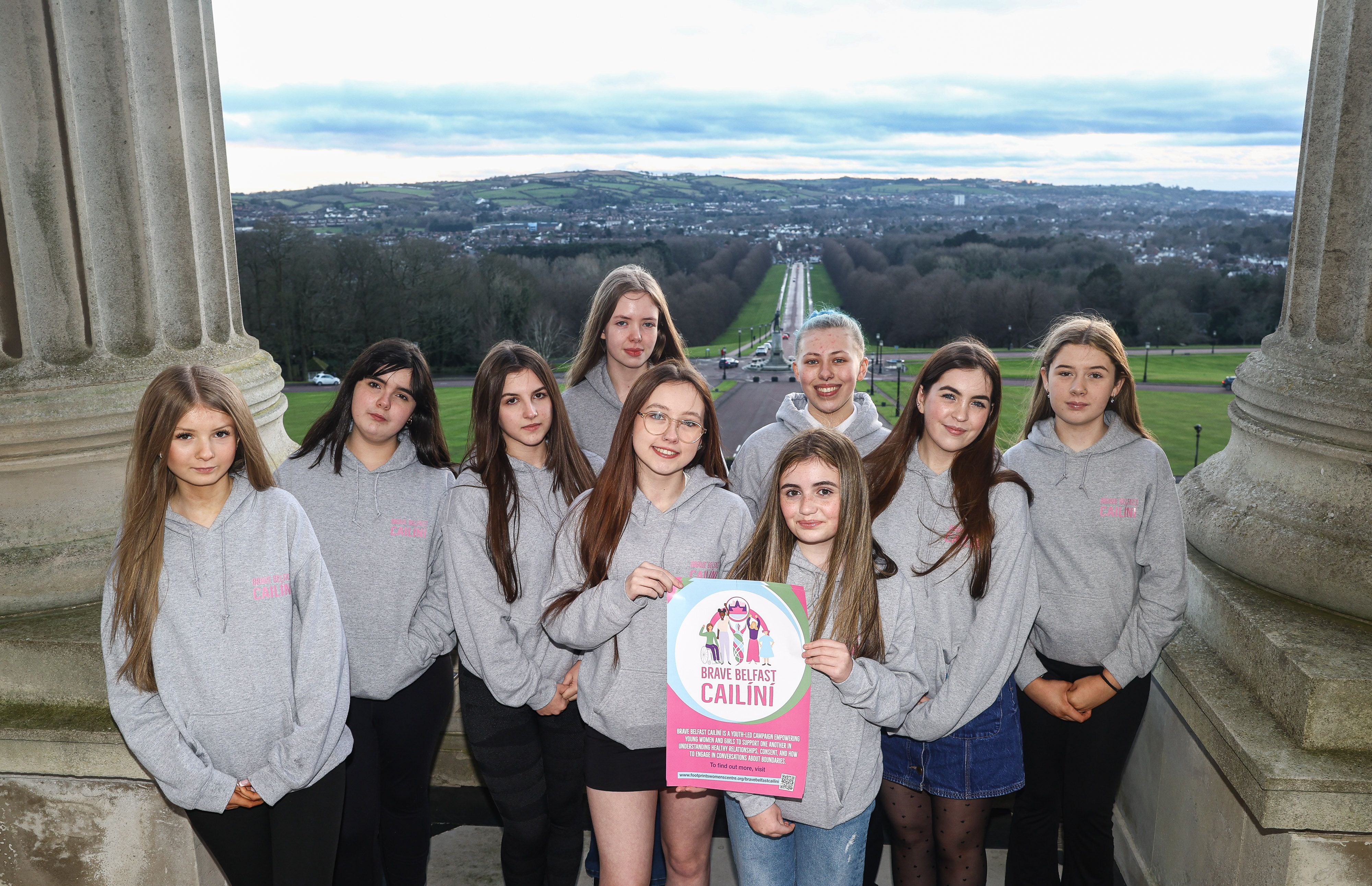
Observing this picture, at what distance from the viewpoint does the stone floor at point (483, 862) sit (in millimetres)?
4559

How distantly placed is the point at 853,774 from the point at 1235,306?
62.0m

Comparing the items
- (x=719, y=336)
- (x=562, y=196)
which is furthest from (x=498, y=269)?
(x=562, y=196)

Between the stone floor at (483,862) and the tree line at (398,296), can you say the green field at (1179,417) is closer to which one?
the tree line at (398,296)

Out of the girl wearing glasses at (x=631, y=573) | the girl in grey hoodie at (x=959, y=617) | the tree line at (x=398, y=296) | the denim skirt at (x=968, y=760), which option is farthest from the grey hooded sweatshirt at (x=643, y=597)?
the tree line at (x=398, y=296)

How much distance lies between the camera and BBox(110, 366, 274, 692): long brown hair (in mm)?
3162

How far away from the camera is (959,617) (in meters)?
3.51

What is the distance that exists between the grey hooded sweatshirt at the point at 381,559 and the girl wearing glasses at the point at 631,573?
65 centimetres

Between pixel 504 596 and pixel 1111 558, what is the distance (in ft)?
8.19

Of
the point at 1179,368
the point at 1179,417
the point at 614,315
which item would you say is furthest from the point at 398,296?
the point at 1179,368

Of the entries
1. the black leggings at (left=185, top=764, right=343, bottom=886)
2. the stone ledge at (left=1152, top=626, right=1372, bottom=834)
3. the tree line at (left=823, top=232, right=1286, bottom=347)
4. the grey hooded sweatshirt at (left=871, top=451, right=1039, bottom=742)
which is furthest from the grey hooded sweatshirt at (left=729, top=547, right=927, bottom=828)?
the tree line at (left=823, top=232, right=1286, bottom=347)

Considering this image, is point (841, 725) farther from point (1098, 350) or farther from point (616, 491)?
point (1098, 350)

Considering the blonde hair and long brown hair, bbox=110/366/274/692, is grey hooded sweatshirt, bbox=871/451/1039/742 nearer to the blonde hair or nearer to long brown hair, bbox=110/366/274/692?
the blonde hair

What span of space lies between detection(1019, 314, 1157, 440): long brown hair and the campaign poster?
167cm

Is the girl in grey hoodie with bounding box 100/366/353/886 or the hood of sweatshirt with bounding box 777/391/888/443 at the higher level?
the hood of sweatshirt with bounding box 777/391/888/443
